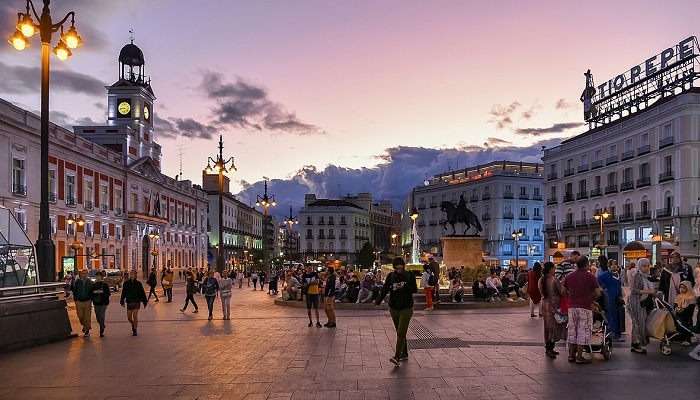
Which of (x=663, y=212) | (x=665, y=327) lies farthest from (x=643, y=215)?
(x=665, y=327)

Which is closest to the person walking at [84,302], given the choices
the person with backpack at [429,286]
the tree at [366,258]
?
the person with backpack at [429,286]

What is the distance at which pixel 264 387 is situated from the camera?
9188mm

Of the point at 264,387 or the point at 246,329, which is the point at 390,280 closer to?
the point at 264,387

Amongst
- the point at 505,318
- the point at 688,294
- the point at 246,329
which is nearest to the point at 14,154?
the point at 246,329

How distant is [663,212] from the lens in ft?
173

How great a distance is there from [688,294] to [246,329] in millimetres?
10412

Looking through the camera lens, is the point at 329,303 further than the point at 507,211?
No

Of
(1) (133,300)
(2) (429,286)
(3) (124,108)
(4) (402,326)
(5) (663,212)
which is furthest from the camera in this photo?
(3) (124,108)

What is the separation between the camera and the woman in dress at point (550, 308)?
11.6m

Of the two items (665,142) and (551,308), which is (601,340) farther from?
(665,142)

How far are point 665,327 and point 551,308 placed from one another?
2.05 meters

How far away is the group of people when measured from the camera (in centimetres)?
1073

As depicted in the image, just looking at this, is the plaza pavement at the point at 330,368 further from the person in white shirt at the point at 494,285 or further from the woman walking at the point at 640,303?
the person in white shirt at the point at 494,285

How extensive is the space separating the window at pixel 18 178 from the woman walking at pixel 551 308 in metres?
39.8
